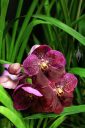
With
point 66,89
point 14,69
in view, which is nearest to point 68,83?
point 66,89

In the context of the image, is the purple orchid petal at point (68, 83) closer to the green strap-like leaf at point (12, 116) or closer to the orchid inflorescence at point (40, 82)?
the orchid inflorescence at point (40, 82)

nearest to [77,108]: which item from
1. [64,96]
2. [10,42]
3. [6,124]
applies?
[64,96]

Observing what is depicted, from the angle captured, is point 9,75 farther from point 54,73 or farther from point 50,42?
point 50,42

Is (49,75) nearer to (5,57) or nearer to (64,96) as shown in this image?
(64,96)

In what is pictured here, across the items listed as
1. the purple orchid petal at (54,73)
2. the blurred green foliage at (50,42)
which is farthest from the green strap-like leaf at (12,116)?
the purple orchid petal at (54,73)

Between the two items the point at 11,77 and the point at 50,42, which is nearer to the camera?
the point at 11,77

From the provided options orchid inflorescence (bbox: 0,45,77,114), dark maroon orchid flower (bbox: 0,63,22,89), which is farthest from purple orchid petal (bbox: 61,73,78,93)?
dark maroon orchid flower (bbox: 0,63,22,89)

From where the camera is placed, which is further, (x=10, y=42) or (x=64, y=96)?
(x=10, y=42)
